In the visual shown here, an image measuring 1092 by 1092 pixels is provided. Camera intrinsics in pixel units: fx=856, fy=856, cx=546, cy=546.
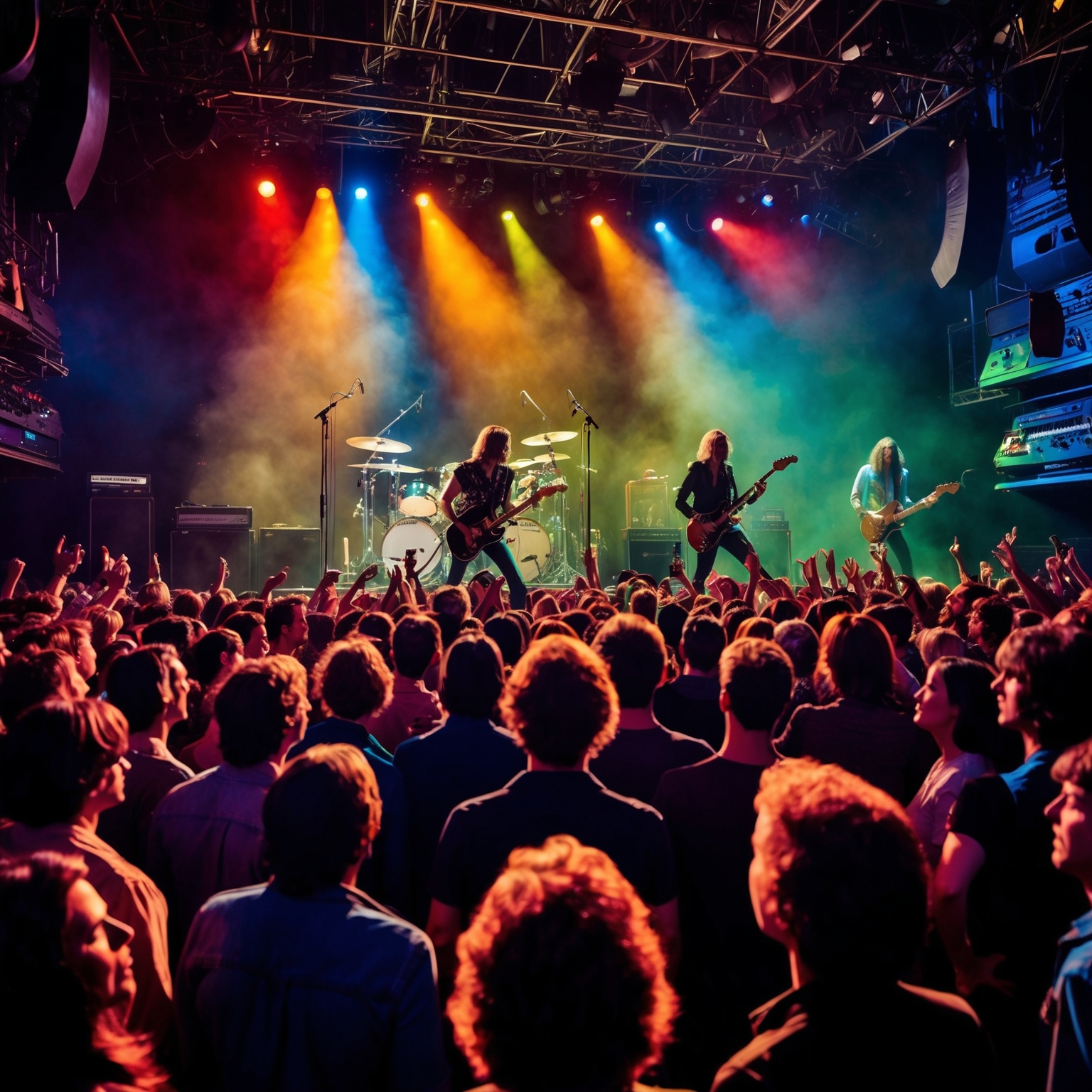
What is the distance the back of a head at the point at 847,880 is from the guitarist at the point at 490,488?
21.1ft

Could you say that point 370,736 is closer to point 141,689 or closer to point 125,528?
point 141,689

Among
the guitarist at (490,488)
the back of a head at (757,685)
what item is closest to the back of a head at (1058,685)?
the back of a head at (757,685)

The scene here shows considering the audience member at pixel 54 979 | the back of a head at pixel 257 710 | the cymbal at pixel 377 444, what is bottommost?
the audience member at pixel 54 979

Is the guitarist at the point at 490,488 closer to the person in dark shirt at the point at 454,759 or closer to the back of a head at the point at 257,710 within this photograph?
the person in dark shirt at the point at 454,759

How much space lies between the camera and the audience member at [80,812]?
161 cm

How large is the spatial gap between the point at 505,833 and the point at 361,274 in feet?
43.5

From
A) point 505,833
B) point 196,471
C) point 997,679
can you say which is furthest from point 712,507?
point 196,471

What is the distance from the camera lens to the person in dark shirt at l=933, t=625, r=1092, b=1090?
1.83m

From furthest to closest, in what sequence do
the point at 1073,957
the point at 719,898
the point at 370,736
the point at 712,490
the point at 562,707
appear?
the point at 712,490 → the point at 370,736 → the point at 719,898 → the point at 562,707 → the point at 1073,957

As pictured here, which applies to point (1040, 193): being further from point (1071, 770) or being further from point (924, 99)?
point (1071, 770)

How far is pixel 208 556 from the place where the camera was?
35.1 feet

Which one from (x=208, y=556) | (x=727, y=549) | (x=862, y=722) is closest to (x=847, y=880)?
(x=862, y=722)

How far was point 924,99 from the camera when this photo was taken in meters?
10.7

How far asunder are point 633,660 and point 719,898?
0.70m
